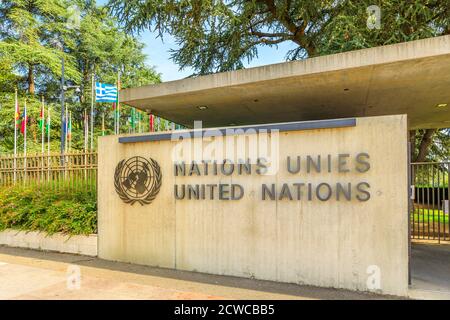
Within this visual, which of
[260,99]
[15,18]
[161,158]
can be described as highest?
[15,18]

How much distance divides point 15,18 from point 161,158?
2563 cm

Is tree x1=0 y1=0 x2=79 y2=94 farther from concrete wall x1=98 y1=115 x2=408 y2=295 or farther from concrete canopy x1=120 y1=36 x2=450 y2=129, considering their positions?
concrete wall x1=98 y1=115 x2=408 y2=295

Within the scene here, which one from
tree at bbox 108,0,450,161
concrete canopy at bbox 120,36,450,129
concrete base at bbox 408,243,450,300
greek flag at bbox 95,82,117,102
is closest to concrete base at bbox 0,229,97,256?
concrete canopy at bbox 120,36,450,129

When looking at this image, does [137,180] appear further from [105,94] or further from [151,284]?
[105,94]

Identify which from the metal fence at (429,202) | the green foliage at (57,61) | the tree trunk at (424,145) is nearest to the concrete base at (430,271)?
the metal fence at (429,202)

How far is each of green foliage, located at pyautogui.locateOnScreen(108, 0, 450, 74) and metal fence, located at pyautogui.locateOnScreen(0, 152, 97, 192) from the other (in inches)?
247

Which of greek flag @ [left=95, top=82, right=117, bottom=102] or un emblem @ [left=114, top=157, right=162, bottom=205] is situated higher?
greek flag @ [left=95, top=82, right=117, bottom=102]

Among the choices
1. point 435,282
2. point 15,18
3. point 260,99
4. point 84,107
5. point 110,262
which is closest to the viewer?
point 435,282

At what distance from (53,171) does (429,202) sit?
1142cm

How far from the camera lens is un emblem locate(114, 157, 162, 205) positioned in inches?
289

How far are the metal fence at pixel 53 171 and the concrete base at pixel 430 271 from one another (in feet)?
23.1

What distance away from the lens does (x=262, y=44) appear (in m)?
16.1

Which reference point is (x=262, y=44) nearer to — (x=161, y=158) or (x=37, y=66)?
(x=161, y=158)

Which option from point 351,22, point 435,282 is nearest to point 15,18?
point 351,22
